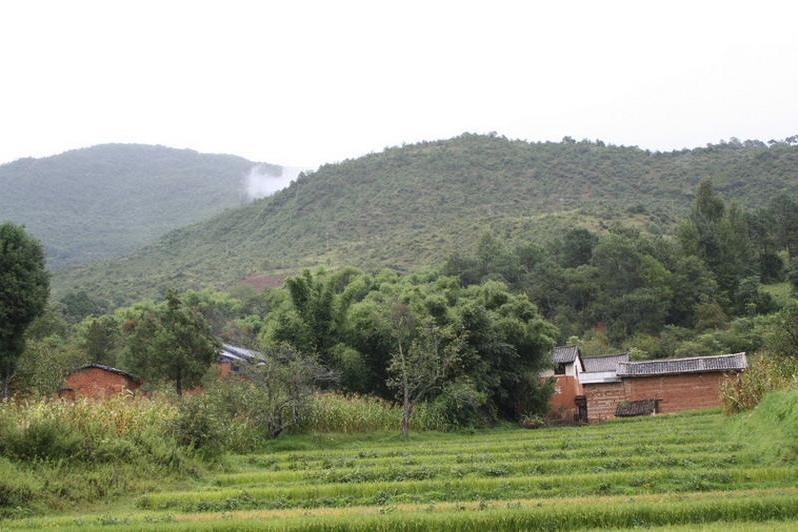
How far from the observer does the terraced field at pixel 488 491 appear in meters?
10.1

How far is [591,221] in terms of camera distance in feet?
252

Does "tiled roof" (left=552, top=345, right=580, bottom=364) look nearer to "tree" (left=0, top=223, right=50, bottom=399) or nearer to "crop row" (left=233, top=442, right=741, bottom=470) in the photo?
"crop row" (left=233, top=442, right=741, bottom=470)

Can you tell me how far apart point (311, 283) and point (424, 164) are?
75756mm

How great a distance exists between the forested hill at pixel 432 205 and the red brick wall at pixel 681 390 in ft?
123

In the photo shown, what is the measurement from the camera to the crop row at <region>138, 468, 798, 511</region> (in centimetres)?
1270

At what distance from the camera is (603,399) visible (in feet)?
126

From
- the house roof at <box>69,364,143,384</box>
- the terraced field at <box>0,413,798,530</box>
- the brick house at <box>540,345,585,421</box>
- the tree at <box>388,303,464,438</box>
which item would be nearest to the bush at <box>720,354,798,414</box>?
the terraced field at <box>0,413,798,530</box>

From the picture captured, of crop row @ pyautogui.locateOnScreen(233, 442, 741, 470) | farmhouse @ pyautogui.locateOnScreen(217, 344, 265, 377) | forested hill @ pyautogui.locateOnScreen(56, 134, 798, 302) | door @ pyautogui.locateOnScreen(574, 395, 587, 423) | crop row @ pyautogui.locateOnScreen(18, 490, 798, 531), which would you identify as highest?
forested hill @ pyautogui.locateOnScreen(56, 134, 798, 302)

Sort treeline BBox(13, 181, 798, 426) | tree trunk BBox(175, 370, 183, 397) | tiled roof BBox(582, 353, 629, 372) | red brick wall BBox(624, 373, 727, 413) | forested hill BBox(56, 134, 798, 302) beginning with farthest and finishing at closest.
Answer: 1. forested hill BBox(56, 134, 798, 302)
2. tiled roof BBox(582, 353, 629, 372)
3. red brick wall BBox(624, 373, 727, 413)
4. tree trunk BBox(175, 370, 183, 397)
5. treeline BBox(13, 181, 798, 426)

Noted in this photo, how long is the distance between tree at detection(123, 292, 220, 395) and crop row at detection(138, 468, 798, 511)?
14.9m

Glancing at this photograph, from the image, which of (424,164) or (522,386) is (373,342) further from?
(424,164)

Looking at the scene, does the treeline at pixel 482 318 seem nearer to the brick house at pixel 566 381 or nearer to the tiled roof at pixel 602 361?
the tiled roof at pixel 602 361

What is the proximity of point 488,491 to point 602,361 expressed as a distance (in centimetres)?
3452

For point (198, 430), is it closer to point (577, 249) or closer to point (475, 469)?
point (475, 469)
